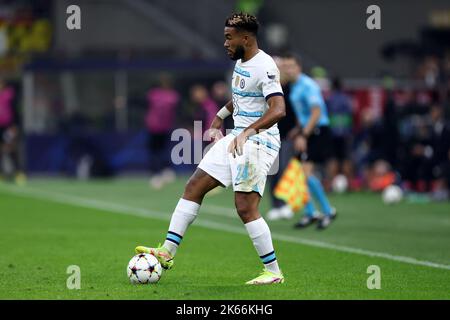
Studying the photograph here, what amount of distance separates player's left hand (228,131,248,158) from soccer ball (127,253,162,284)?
1.17m

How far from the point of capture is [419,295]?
920 cm

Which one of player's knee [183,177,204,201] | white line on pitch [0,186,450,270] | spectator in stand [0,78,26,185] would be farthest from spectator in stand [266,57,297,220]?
spectator in stand [0,78,26,185]

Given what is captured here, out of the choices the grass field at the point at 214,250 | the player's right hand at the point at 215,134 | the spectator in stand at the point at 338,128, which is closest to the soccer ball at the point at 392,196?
the grass field at the point at 214,250

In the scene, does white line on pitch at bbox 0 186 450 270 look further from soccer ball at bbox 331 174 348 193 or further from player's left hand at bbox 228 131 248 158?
soccer ball at bbox 331 174 348 193

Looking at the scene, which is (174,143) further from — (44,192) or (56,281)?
(56,281)

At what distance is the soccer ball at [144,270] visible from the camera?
975 centimetres

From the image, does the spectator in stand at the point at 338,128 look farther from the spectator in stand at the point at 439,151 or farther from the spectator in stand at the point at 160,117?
the spectator in stand at the point at 160,117

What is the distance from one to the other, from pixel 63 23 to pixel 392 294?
26.3 metres

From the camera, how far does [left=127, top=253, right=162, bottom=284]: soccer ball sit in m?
9.75

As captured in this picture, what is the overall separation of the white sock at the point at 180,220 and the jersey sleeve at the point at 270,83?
3.78 feet

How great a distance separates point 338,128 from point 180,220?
15025 millimetres

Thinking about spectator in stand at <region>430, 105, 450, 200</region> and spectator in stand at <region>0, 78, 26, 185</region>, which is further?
spectator in stand at <region>0, 78, 26, 185</region>

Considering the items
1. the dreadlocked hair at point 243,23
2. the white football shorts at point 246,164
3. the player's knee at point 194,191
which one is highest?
the dreadlocked hair at point 243,23

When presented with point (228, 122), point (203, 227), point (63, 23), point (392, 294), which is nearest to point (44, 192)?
point (228, 122)
